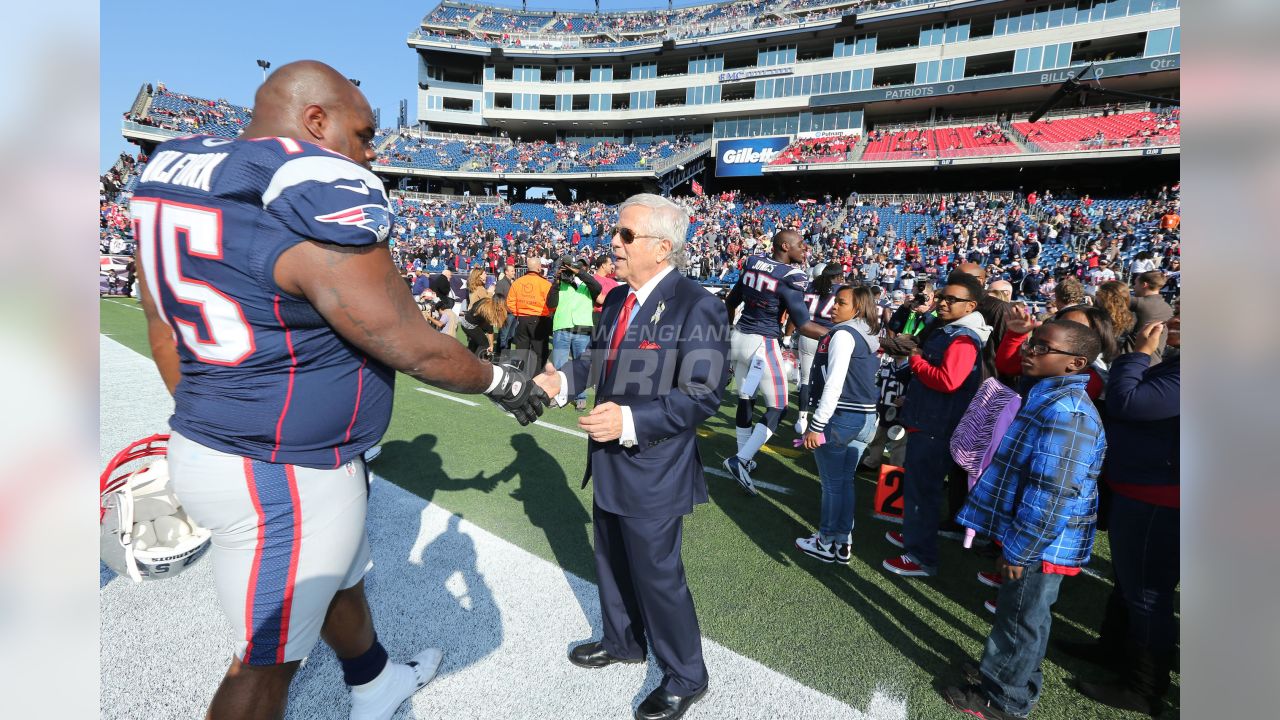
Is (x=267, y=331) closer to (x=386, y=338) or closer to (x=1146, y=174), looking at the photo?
(x=386, y=338)

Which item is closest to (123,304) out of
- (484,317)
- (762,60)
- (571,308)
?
(484,317)

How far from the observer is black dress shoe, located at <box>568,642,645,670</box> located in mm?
2721

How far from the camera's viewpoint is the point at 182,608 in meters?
2.95

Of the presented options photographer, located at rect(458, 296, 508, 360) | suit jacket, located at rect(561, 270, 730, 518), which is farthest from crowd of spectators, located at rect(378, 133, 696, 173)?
suit jacket, located at rect(561, 270, 730, 518)

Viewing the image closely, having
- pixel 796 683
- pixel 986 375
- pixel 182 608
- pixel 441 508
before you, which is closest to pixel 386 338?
pixel 796 683

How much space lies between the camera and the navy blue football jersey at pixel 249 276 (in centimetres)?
143

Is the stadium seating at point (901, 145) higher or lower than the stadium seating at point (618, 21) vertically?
lower

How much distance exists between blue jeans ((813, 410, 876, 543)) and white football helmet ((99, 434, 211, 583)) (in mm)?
3157

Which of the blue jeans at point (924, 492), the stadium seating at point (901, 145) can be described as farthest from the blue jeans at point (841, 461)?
the stadium seating at point (901, 145)

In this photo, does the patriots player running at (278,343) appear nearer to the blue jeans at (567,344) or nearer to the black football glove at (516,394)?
the black football glove at (516,394)

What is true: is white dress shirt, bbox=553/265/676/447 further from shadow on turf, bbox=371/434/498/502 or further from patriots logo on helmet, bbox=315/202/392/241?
shadow on turf, bbox=371/434/498/502

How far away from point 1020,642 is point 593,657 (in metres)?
1.86

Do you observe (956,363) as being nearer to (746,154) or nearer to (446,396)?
(446,396)

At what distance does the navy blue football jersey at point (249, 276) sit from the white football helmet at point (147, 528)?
0.32m
